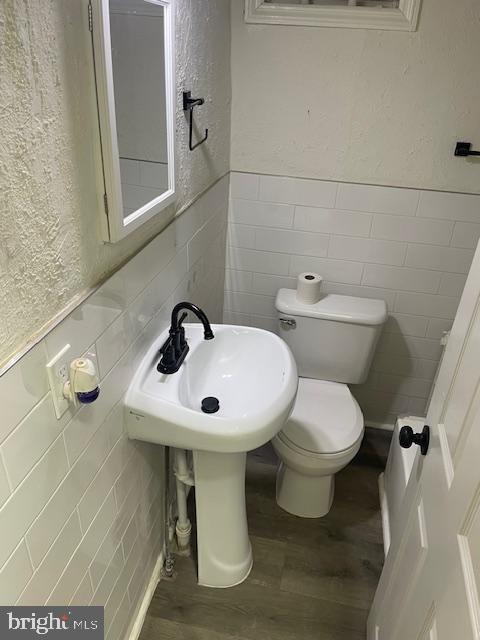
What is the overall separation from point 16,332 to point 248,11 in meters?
1.50

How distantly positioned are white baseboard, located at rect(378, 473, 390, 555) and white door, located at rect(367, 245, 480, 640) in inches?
24.1

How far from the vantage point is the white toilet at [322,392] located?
5.98ft

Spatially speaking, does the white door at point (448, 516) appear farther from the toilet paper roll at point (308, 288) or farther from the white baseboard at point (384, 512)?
the toilet paper roll at point (308, 288)

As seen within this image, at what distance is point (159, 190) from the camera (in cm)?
123

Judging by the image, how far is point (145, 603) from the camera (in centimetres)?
164

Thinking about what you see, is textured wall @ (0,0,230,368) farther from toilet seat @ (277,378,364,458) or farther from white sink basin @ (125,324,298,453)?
toilet seat @ (277,378,364,458)

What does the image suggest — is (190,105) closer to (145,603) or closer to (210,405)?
(210,405)

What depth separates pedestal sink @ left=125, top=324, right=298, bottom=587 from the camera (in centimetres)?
121

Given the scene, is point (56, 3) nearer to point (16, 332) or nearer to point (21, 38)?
point (21, 38)

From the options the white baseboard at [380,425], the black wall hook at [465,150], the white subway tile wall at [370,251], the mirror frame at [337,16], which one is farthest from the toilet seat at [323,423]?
the mirror frame at [337,16]

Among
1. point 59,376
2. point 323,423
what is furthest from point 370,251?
point 59,376

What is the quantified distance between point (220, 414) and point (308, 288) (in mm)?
779

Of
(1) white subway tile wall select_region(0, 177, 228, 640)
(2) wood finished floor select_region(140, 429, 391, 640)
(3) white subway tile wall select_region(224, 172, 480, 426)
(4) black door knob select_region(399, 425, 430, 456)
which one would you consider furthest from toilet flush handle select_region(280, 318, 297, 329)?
(4) black door knob select_region(399, 425, 430, 456)

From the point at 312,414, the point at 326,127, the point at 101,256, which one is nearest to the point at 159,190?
the point at 101,256
